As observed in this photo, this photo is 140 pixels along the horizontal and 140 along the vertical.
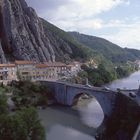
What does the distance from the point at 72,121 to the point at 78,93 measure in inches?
339

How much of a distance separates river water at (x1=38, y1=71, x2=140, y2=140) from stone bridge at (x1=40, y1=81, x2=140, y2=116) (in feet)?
3.63

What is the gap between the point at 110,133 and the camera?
28.2 m

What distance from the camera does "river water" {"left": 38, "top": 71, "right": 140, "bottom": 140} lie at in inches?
1147

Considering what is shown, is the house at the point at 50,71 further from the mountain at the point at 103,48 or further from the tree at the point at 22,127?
the mountain at the point at 103,48

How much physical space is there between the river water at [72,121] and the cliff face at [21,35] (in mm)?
24070

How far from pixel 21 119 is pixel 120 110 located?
37.2 feet

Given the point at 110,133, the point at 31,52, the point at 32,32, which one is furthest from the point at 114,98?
the point at 32,32

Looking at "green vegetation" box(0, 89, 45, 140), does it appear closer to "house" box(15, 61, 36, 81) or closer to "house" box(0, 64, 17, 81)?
"house" box(0, 64, 17, 81)


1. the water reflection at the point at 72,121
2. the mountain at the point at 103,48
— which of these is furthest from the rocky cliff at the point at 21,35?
the mountain at the point at 103,48

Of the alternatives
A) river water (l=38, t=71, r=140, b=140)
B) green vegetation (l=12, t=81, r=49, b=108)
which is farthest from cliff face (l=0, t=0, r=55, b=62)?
river water (l=38, t=71, r=140, b=140)

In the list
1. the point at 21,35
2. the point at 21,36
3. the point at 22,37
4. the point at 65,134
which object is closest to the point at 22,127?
the point at 65,134

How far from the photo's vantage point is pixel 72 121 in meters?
34.5

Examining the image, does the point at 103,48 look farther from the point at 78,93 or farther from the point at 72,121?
the point at 72,121

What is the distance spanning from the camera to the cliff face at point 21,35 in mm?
66938
